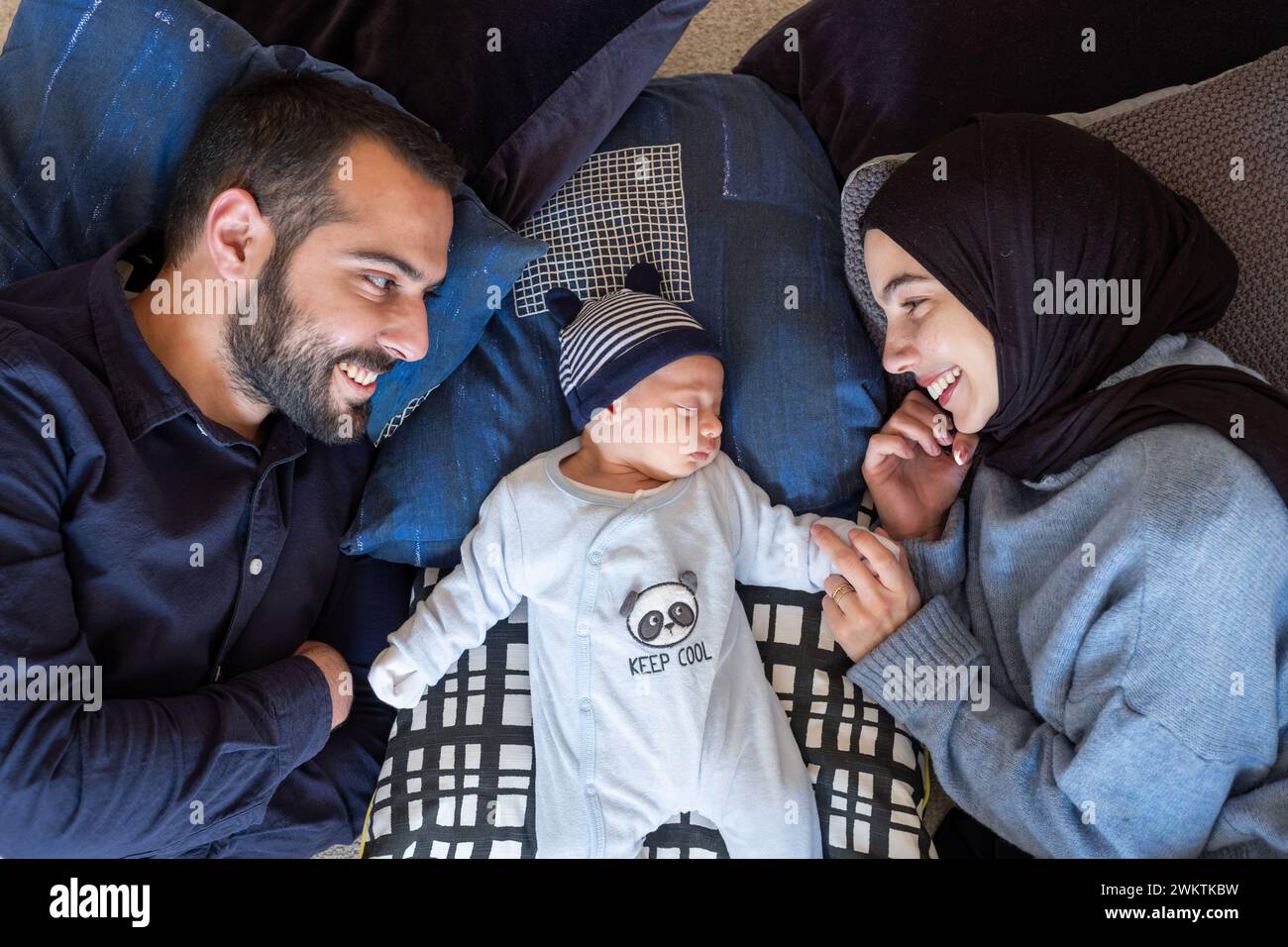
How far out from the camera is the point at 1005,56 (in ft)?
5.76

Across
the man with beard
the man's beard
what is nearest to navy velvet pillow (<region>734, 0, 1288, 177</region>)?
the man with beard

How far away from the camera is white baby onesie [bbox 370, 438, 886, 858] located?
1.48 meters

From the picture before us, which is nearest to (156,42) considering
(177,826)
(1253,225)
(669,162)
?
(669,162)

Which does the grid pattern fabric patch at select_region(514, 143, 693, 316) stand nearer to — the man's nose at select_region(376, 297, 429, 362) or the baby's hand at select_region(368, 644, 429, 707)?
the man's nose at select_region(376, 297, 429, 362)

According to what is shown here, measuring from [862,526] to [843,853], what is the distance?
0.56m

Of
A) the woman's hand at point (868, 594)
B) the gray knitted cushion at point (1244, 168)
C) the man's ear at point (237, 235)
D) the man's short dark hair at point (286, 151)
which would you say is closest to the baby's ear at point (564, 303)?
the man's short dark hair at point (286, 151)

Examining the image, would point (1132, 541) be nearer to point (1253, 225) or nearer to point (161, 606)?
point (1253, 225)

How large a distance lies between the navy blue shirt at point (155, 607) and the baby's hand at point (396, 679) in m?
0.09

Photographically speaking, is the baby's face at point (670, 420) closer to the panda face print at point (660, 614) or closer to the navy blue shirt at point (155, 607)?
the panda face print at point (660, 614)

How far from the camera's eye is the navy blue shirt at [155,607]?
4.25ft

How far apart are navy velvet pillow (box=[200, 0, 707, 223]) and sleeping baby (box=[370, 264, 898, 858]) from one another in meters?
0.25

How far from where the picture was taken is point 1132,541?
1.30m

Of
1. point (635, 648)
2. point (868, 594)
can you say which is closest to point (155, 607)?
point (635, 648)
